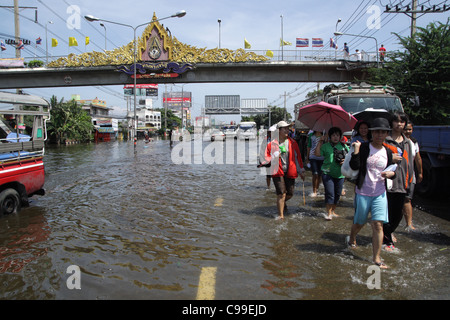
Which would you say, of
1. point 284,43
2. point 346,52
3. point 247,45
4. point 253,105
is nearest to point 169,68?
point 247,45

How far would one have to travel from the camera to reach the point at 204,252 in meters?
4.64

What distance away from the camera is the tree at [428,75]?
13.4 m

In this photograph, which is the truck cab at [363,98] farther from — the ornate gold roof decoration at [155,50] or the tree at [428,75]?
the ornate gold roof decoration at [155,50]

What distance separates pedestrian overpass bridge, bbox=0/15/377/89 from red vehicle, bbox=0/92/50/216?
20.9 m

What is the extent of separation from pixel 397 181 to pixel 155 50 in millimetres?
30097

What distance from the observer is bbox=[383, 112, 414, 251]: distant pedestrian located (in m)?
4.37

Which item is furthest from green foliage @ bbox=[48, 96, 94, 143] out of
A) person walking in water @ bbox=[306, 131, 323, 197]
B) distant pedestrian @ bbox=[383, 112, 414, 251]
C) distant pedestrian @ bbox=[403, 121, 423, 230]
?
distant pedestrian @ bbox=[383, 112, 414, 251]

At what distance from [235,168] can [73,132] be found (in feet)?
102

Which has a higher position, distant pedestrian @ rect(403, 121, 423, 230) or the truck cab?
the truck cab

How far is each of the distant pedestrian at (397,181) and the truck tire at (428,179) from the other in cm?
356

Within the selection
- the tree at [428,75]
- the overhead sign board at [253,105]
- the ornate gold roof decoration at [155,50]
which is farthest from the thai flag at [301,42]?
the overhead sign board at [253,105]

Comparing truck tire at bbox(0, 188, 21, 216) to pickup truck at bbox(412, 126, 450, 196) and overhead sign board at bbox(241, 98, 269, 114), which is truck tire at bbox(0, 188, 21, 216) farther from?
overhead sign board at bbox(241, 98, 269, 114)

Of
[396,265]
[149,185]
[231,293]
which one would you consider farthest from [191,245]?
[149,185]
